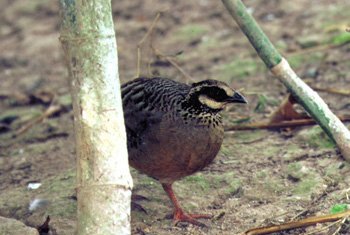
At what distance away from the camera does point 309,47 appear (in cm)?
805

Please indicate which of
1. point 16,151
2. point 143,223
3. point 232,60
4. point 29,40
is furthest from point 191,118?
point 29,40

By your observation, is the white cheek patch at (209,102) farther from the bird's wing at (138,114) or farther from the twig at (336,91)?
the twig at (336,91)

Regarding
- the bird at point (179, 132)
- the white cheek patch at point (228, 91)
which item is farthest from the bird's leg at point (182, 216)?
the white cheek patch at point (228, 91)

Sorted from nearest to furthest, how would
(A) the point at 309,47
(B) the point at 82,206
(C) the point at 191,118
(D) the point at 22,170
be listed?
(B) the point at 82,206 < (C) the point at 191,118 < (D) the point at 22,170 < (A) the point at 309,47

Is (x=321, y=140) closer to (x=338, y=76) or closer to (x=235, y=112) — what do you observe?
(x=235, y=112)

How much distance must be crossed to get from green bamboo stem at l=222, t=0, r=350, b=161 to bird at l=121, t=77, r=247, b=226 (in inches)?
15.4

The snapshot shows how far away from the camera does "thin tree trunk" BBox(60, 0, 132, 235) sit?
388cm

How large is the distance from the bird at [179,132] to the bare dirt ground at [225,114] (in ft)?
1.05

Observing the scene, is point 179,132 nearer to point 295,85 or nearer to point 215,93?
point 215,93

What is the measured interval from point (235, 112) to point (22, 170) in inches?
69.8

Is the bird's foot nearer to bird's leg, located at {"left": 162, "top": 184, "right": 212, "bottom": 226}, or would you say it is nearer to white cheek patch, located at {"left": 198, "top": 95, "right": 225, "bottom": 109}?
bird's leg, located at {"left": 162, "top": 184, "right": 212, "bottom": 226}

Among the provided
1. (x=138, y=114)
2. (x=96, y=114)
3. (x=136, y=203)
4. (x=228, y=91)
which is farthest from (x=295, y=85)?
(x=96, y=114)

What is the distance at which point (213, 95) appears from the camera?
4.93 m

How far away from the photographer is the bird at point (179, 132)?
15.9ft
